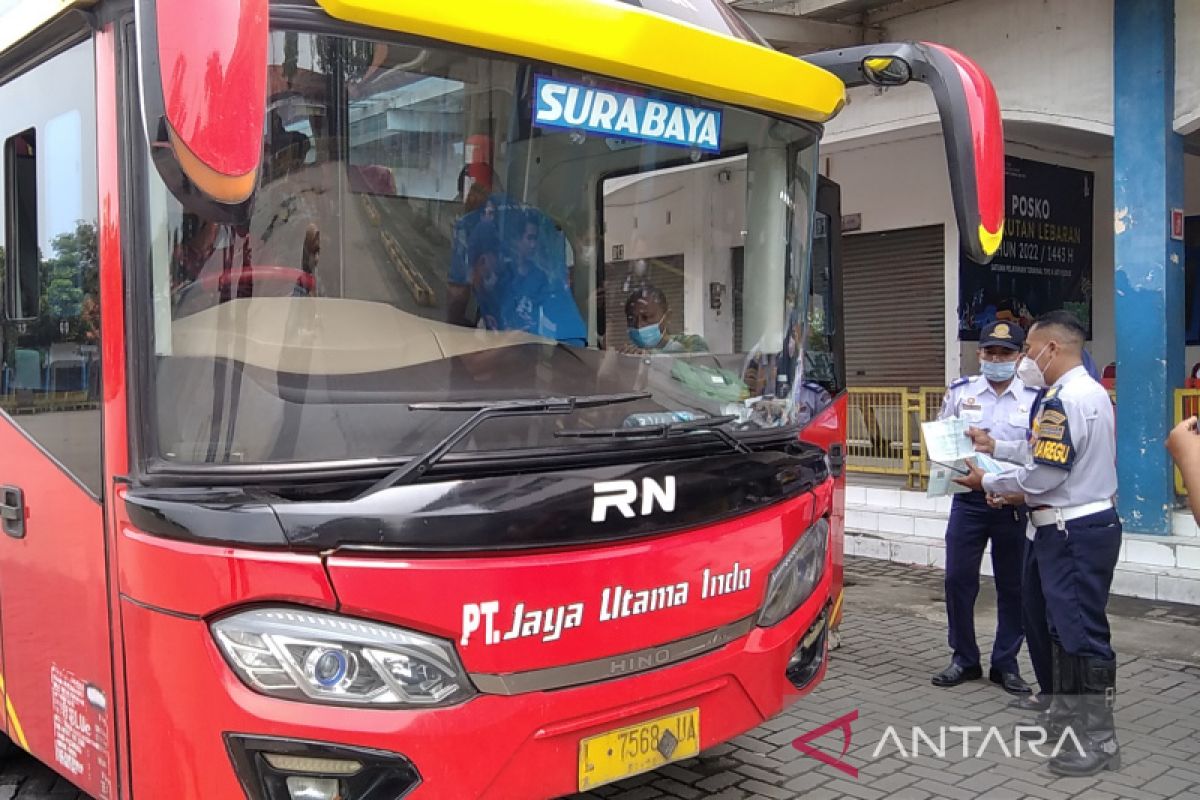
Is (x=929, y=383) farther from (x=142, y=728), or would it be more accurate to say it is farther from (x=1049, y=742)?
(x=142, y=728)

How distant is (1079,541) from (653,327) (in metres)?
2.04

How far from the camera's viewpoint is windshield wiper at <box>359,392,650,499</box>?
263 centimetres

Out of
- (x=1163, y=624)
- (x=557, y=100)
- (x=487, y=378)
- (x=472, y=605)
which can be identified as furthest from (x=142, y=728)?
(x=1163, y=624)

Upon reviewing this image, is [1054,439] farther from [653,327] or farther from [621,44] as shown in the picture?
[621,44]

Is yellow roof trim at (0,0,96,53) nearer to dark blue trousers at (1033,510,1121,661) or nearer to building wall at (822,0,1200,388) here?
dark blue trousers at (1033,510,1121,661)

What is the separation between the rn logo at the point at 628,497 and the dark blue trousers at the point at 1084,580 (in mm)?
2129

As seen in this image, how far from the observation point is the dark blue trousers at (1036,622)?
4.59 meters

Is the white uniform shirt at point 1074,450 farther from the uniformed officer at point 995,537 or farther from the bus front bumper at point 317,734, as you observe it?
the bus front bumper at point 317,734

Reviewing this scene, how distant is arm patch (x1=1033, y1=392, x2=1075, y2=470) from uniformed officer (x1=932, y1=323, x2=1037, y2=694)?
910 millimetres

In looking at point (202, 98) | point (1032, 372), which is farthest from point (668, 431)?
point (1032, 372)

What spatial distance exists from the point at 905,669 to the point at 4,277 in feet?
15.1

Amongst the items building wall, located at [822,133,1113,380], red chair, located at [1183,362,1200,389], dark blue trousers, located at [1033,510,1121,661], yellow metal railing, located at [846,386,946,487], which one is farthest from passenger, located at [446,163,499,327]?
building wall, located at [822,133,1113,380]

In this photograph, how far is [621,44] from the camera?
10.2 feet

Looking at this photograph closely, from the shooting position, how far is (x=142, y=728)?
8.81 ft
